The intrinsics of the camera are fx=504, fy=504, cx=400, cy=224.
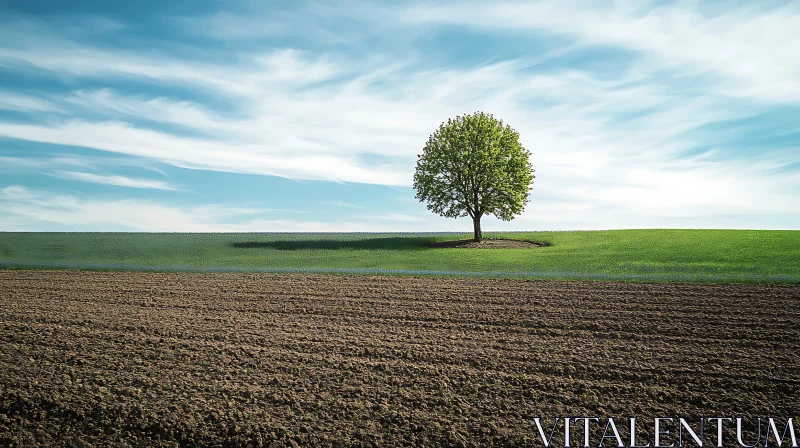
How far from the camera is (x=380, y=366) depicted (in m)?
8.16

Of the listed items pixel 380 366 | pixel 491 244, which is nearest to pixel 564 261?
pixel 491 244

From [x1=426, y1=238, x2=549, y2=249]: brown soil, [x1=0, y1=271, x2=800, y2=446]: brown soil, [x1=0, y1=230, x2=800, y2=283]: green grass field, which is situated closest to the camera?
[x1=0, y1=271, x2=800, y2=446]: brown soil

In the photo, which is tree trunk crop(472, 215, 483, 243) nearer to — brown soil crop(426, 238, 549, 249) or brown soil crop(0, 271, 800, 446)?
brown soil crop(426, 238, 549, 249)

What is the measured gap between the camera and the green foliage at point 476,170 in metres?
40.0

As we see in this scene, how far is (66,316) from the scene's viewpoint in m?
12.5

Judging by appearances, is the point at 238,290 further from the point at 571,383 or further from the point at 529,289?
the point at 571,383

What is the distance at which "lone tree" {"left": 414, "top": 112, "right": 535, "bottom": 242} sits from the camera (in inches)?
1577

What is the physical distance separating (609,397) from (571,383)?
604mm

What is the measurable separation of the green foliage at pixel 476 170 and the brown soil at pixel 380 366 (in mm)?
25733

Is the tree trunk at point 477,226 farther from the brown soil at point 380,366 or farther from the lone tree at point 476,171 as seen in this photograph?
the brown soil at point 380,366

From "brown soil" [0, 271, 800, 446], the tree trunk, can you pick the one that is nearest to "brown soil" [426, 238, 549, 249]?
the tree trunk

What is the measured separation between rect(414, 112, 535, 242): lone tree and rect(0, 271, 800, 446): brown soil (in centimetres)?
2575

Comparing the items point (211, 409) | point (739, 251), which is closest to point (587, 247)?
point (739, 251)

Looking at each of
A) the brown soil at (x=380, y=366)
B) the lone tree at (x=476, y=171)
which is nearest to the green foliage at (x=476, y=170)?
the lone tree at (x=476, y=171)
